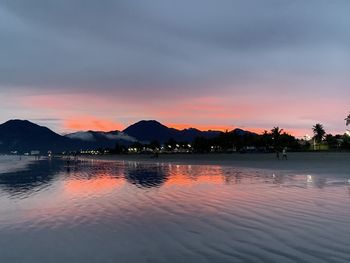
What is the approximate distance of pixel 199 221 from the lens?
14.3 m

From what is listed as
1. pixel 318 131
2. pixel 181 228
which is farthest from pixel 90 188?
pixel 318 131

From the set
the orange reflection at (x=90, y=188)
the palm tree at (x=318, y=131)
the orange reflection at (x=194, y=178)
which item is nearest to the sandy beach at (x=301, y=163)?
the orange reflection at (x=194, y=178)

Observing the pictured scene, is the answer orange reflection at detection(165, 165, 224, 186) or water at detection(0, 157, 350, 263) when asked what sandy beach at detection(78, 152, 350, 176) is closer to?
orange reflection at detection(165, 165, 224, 186)

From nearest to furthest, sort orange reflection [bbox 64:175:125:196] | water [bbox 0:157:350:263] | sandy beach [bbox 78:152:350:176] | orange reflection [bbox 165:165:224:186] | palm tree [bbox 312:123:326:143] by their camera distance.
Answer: water [bbox 0:157:350:263]
orange reflection [bbox 64:175:125:196]
orange reflection [bbox 165:165:224:186]
sandy beach [bbox 78:152:350:176]
palm tree [bbox 312:123:326:143]

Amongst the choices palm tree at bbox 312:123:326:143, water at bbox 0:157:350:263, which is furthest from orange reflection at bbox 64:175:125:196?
palm tree at bbox 312:123:326:143

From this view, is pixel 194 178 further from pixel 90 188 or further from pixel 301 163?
pixel 301 163

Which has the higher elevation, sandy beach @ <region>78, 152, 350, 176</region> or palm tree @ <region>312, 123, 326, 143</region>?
palm tree @ <region>312, 123, 326, 143</region>

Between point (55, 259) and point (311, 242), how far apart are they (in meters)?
6.04

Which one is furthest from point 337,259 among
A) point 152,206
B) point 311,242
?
point 152,206

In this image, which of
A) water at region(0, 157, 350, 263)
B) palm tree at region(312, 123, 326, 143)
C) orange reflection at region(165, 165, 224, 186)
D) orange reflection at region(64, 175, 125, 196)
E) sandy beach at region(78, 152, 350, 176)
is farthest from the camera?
palm tree at region(312, 123, 326, 143)

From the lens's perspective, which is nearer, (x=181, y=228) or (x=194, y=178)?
(x=181, y=228)

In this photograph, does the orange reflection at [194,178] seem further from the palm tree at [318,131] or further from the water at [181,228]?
the palm tree at [318,131]

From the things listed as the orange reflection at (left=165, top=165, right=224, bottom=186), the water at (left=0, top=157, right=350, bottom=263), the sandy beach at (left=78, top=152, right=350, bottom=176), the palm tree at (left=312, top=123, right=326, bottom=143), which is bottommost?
the water at (left=0, top=157, right=350, bottom=263)

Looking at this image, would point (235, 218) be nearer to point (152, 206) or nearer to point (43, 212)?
point (152, 206)
